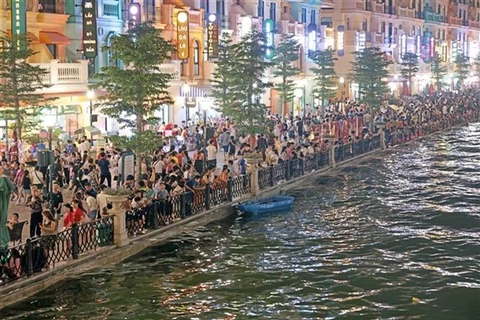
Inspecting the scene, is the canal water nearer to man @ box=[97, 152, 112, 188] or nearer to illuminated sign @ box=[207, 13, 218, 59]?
man @ box=[97, 152, 112, 188]

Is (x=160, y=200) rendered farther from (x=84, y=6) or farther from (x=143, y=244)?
(x=84, y=6)

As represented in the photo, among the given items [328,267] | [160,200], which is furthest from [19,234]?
[328,267]

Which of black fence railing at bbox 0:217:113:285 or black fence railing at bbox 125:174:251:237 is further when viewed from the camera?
black fence railing at bbox 125:174:251:237

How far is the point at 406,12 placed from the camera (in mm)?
90500

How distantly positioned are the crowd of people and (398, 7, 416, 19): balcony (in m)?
36.4

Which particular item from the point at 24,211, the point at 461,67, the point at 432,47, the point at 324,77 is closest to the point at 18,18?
the point at 24,211

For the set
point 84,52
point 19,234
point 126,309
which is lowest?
point 126,309

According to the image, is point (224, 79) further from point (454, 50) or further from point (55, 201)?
point (454, 50)

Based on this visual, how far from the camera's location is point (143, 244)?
23.9m

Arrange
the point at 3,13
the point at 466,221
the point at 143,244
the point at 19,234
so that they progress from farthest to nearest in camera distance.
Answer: the point at 3,13 < the point at 466,221 < the point at 143,244 < the point at 19,234

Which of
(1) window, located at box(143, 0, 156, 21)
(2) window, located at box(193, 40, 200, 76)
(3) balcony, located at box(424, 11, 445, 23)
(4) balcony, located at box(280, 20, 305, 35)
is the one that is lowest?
(2) window, located at box(193, 40, 200, 76)

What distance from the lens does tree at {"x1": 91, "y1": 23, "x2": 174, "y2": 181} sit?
2738 cm

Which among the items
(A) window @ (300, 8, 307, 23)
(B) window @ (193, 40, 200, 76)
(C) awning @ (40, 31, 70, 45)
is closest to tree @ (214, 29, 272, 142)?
(C) awning @ (40, 31, 70, 45)

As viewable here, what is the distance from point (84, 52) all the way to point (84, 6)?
7.28 ft
